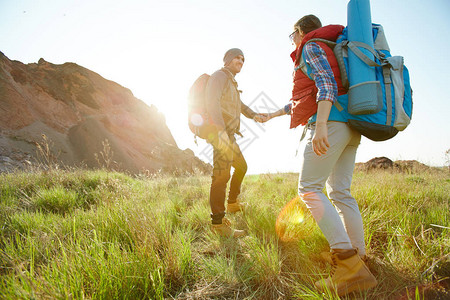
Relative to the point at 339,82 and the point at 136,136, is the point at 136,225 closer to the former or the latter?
the point at 339,82

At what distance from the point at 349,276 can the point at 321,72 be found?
1382 mm

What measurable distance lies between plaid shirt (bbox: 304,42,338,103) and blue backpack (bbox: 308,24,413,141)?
0.35 ft

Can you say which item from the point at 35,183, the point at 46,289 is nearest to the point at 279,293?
the point at 46,289

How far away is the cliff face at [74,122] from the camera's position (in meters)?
18.0

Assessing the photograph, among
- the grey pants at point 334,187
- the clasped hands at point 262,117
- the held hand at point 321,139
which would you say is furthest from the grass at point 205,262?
the clasped hands at point 262,117

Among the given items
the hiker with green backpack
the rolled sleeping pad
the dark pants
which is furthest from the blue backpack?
the dark pants

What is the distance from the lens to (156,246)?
168 cm

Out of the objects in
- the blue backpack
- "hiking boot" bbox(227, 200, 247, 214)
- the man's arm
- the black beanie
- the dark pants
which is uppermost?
the black beanie

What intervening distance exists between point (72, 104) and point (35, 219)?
1119 inches

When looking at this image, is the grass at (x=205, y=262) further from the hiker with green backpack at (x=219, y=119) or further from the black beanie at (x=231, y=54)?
the black beanie at (x=231, y=54)

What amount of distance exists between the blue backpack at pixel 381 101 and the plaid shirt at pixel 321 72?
106 mm

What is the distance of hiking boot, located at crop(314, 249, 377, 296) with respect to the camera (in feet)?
4.34

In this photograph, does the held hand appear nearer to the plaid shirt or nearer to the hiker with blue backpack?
the hiker with blue backpack

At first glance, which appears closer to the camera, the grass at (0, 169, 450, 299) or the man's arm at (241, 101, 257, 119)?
the grass at (0, 169, 450, 299)
